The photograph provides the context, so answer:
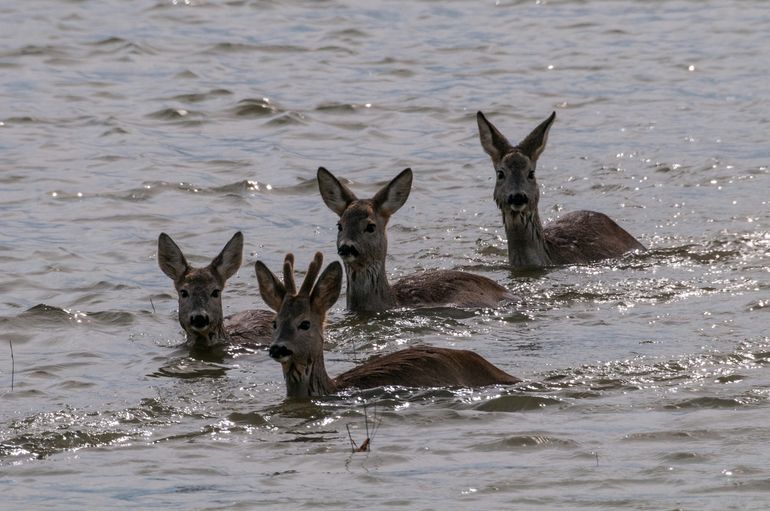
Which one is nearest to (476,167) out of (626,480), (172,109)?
(172,109)

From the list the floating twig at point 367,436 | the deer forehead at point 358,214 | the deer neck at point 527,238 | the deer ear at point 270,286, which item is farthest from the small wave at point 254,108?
the floating twig at point 367,436

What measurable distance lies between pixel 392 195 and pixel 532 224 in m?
2.27

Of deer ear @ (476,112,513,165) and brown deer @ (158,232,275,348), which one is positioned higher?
deer ear @ (476,112,513,165)

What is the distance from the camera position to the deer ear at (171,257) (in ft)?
45.6

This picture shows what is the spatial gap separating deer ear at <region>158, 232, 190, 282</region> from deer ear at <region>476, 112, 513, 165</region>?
401 centimetres

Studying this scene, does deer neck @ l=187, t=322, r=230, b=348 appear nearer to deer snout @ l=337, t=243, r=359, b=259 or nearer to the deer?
deer snout @ l=337, t=243, r=359, b=259

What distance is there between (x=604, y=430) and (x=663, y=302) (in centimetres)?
458

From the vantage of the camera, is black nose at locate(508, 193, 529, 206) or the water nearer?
the water

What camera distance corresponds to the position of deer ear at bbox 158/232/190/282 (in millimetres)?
13898

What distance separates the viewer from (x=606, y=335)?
13.4 meters

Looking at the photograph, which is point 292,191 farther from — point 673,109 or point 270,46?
point 270,46

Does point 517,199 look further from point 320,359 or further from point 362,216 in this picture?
point 320,359

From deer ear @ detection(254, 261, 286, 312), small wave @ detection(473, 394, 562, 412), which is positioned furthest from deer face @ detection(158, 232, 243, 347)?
small wave @ detection(473, 394, 562, 412)

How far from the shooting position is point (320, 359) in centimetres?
1130
